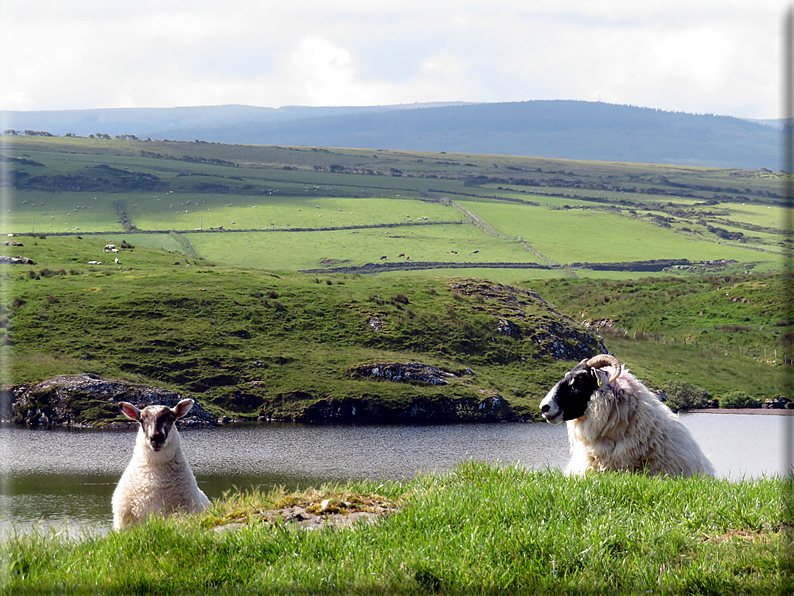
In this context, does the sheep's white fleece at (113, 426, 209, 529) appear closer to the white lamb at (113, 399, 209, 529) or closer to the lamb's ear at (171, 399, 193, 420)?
the white lamb at (113, 399, 209, 529)

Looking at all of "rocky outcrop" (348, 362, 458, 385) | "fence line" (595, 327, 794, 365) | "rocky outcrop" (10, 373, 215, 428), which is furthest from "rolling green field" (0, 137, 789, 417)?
"rocky outcrop" (10, 373, 215, 428)

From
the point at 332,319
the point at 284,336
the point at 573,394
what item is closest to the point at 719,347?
Answer: the point at 332,319

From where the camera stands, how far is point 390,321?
82375 mm

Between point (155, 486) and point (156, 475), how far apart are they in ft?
0.60

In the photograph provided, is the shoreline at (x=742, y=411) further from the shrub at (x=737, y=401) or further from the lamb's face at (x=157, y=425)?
the lamb's face at (x=157, y=425)

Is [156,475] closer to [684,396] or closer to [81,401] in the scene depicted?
[81,401]

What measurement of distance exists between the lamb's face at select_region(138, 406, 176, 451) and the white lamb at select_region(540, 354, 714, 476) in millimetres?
6022

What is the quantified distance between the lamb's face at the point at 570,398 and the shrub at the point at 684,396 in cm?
7002

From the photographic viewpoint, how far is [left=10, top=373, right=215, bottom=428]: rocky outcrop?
57.9 m

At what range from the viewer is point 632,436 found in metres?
11.9

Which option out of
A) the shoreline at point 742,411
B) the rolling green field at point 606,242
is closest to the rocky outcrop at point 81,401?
the shoreline at point 742,411

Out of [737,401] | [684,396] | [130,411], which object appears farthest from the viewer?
[737,401]

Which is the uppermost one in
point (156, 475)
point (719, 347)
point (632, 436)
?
point (632, 436)

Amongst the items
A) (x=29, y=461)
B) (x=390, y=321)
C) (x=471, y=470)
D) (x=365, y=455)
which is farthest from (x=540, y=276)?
(x=471, y=470)
